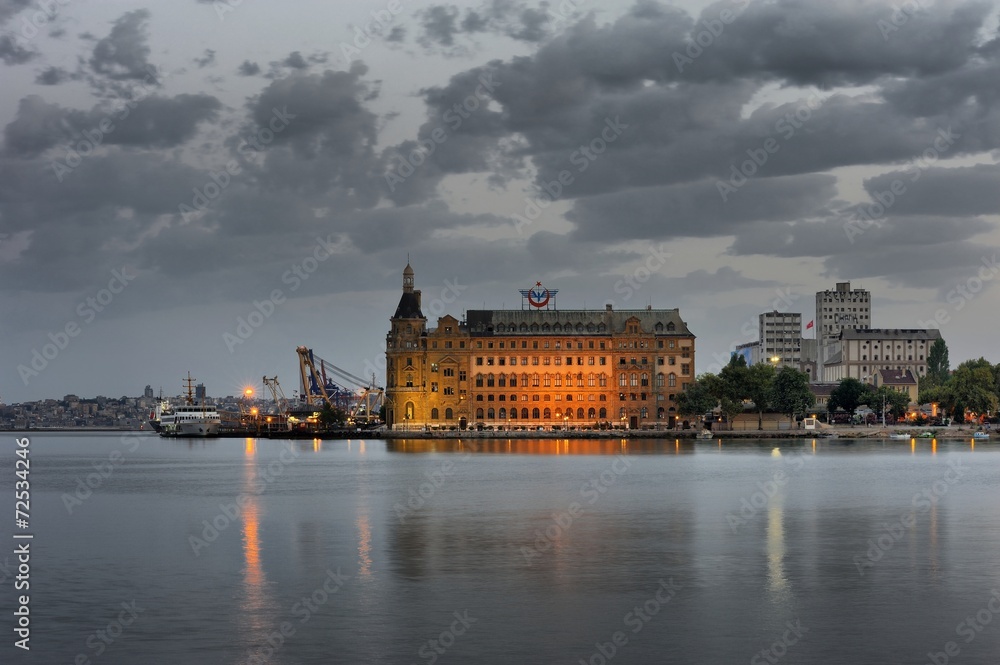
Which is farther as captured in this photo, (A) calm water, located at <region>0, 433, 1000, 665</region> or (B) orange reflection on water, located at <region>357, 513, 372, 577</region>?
(B) orange reflection on water, located at <region>357, 513, 372, 577</region>

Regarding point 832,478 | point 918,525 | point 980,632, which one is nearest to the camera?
point 980,632

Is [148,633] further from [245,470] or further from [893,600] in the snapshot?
[245,470]

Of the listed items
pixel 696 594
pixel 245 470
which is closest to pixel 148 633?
pixel 696 594

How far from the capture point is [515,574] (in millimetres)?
47031

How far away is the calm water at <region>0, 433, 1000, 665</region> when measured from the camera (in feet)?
115

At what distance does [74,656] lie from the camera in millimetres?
34062

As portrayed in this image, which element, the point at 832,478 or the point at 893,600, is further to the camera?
the point at 832,478

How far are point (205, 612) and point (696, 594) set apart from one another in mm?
16437

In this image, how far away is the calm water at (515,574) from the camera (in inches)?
1380

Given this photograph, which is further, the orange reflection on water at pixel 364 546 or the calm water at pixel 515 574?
the orange reflection on water at pixel 364 546

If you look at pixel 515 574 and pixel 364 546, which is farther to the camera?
pixel 364 546

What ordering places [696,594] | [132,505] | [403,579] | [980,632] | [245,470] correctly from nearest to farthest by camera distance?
[980,632], [696,594], [403,579], [132,505], [245,470]

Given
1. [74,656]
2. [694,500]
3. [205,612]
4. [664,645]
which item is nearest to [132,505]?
[694,500]

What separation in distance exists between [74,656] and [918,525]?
4545 cm
